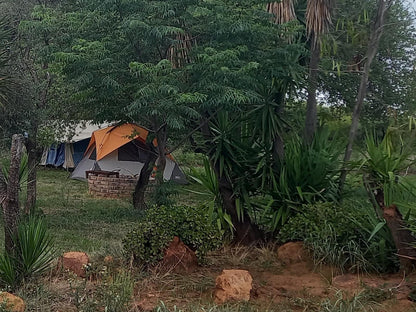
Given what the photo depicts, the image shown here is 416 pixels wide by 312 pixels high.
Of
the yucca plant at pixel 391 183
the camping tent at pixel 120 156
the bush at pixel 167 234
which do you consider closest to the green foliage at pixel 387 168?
the yucca plant at pixel 391 183

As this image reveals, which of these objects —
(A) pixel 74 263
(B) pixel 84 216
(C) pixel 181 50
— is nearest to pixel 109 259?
(A) pixel 74 263

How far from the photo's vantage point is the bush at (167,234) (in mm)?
4859

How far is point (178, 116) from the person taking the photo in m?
6.23

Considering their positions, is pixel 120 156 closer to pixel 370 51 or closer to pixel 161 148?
pixel 161 148

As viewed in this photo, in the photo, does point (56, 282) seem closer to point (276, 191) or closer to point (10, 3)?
point (276, 191)

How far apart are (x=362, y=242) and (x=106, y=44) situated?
11.9 feet

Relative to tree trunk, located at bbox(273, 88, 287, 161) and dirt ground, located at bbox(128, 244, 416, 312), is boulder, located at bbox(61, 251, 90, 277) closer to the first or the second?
dirt ground, located at bbox(128, 244, 416, 312)

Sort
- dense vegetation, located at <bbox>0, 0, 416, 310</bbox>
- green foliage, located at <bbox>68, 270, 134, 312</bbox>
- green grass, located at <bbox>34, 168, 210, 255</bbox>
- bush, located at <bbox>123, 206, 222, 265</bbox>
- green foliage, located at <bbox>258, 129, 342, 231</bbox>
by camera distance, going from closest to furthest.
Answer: green foliage, located at <bbox>68, 270, 134, 312</bbox>
bush, located at <bbox>123, 206, 222, 265</bbox>
dense vegetation, located at <bbox>0, 0, 416, 310</bbox>
green foliage, located at <bbox>258, 129, 342, 231</bbox>
green grass, located at <bbox>34, 168, 210, 255</bbox>

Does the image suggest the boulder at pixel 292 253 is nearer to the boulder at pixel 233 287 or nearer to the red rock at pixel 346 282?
the red rock at pixel 346 282

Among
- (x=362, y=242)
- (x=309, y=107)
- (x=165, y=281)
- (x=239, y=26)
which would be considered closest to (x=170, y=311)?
(x=165, y=281)

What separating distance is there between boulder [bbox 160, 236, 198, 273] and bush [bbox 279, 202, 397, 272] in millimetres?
1216

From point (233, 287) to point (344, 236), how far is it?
1718 mm

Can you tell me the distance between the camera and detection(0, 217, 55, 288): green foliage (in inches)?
166

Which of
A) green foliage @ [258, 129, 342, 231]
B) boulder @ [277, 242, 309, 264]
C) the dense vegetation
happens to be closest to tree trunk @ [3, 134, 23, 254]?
the dense vegetation
